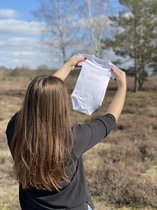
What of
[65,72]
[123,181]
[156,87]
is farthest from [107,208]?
[156,87]

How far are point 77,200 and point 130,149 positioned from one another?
277 inches

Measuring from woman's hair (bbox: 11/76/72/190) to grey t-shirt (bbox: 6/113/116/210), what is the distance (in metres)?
0.06

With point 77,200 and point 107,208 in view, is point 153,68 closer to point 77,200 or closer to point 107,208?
point 107,208

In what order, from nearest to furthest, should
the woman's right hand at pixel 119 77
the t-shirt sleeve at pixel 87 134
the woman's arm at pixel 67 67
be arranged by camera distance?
the t-shirt sleeve at pixel 87 134 < the woman's right hand at pixel 119 77 < the woman's arm at pixel 67 67

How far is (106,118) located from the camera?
→ 269 cm

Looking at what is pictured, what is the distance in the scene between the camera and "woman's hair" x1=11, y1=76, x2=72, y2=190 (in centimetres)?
244

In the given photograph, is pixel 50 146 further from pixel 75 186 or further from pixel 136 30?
pixel 136 30

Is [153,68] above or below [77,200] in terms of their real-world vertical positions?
below

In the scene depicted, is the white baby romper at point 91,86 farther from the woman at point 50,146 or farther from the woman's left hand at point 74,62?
the woman at point 50,146

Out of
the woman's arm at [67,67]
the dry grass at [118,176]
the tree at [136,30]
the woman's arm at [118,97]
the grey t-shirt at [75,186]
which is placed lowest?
the tree at [136,30]

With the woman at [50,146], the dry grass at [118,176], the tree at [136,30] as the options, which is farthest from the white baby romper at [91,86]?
the tree at [136,30]

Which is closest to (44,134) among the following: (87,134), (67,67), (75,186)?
(87,134)

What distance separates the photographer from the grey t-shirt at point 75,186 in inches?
101

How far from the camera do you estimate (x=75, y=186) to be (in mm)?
2611
